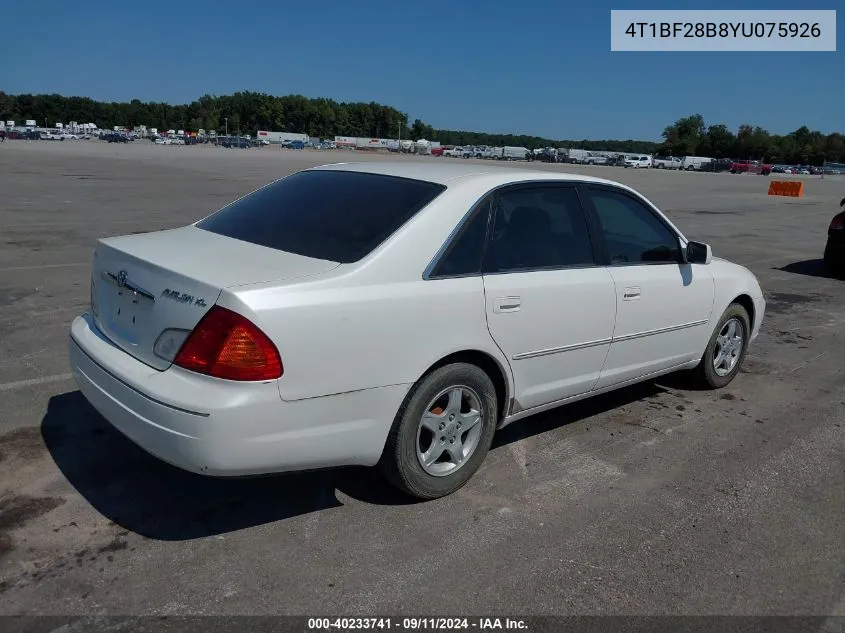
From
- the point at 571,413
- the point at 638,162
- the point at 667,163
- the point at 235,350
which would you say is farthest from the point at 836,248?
the point at 667,163

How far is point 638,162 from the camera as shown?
87.4m

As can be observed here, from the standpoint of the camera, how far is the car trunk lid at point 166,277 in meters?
3.08

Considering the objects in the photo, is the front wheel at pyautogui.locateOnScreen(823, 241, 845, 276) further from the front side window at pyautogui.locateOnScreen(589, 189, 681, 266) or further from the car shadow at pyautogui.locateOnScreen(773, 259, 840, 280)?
the front side window at pyautogui.locateOnScreen(589, 189, 681, 266)

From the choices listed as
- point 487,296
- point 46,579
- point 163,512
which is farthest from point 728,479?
point 46,579

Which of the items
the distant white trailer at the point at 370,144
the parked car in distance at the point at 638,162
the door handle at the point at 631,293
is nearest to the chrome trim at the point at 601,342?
the door handle at the point at 631,293

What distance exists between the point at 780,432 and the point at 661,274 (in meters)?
1.33

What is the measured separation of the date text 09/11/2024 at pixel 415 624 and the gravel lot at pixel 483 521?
0.18ft

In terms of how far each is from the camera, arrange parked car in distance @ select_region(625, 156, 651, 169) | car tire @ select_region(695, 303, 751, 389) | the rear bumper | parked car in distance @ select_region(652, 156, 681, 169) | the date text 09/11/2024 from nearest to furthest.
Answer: the date text 09/11/2024
the rear bumper
car tire @ select_region(695, 303, 751, 389)
parked car in distance @ select_region(625, 156, 651, 169)
parked car in distance @ select_region(652, 156, 681, 169)

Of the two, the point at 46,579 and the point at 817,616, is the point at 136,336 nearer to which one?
the point at 46,579

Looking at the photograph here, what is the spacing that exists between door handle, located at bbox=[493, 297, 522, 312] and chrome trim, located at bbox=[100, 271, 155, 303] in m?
1.62

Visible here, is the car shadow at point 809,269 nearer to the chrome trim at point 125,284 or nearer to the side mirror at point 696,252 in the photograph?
the side mirror at point 696,252

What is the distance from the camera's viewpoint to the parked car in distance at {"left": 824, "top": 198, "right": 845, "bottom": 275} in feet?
37.0

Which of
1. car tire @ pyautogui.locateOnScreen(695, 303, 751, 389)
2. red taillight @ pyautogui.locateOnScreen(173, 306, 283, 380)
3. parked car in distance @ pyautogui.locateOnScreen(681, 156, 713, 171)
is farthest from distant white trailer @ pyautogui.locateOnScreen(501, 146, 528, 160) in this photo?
red taillight @ pyautogui.locateOnScreen(173, 306, 283, 380)

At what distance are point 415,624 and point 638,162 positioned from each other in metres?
90.7
